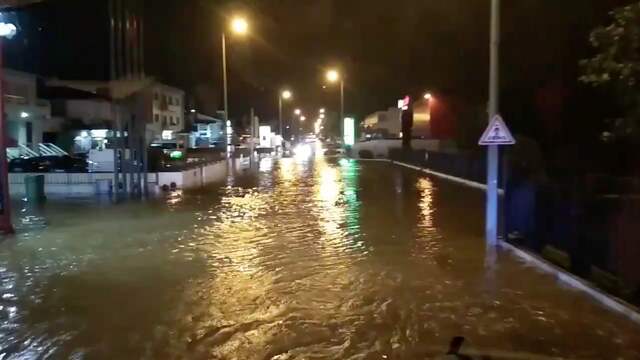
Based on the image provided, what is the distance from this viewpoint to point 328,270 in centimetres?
1138

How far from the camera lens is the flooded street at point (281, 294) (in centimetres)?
748

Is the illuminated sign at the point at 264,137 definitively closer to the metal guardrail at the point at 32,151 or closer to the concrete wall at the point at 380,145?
the concrete wall at the point at 380,145

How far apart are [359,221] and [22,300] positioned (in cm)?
914

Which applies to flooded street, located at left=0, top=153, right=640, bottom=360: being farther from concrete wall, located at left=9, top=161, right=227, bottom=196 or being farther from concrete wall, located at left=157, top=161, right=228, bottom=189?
concrete wall, located at left=157, top=161, right=228, bottom=189

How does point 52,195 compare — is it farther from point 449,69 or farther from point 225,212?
point 449,69

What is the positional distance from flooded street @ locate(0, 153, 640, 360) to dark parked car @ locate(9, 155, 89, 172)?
15.7 m

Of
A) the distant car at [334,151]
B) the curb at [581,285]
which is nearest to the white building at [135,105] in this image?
the curb at [581,285]

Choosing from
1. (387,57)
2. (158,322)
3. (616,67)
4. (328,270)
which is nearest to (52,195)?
(328,270)

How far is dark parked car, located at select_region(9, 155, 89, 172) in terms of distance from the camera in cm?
3244

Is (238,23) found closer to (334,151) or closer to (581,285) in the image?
(581,285)

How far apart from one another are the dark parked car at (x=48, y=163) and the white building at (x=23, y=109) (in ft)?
35.3

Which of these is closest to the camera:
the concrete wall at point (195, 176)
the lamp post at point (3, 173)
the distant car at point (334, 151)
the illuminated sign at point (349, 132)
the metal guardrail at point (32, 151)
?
the lamp post at point (3, 173)

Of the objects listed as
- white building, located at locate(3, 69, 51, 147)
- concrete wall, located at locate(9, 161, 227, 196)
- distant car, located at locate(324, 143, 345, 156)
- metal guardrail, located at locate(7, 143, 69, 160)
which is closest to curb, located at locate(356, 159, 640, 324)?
concrete wall, located at locate(9, 161, 227, 196)

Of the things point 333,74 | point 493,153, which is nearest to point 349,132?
point 333,74
